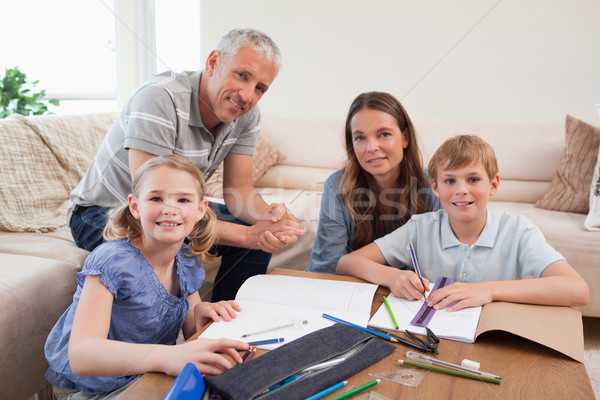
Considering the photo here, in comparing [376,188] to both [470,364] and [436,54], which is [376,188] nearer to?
[470,364]

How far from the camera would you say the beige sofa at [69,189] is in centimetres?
135

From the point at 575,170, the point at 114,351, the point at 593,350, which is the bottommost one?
the point at 593,350

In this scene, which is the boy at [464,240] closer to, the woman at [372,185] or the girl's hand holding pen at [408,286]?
the girl's hand holding pen at [408,286]

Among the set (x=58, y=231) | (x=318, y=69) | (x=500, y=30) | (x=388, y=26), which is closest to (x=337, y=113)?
(x=318, y=69)

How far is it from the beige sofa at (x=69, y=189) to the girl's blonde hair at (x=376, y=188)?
0.72 m

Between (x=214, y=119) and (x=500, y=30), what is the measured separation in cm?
204

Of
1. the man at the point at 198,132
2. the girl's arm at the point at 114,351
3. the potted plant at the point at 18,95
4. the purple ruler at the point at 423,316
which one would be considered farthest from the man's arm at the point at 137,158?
the potted plant at the point at 18,95

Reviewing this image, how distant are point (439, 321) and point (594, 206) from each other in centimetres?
159

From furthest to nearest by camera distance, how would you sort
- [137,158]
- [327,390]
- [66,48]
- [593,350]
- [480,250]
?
[66,48] → [593,350] → [137,158] → [480,250] → [327,390]

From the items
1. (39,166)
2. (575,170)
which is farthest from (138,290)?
(575,170)

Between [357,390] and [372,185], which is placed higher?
[372,185]

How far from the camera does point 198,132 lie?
1.60 metres

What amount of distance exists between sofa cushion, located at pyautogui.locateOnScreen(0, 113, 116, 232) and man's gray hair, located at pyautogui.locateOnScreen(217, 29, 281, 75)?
939mm

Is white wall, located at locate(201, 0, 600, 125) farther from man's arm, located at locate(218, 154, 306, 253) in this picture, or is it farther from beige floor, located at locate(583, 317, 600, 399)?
man's arm, located at locate(218, 154, 306, 253)
